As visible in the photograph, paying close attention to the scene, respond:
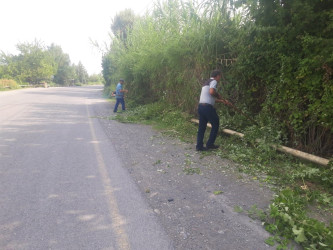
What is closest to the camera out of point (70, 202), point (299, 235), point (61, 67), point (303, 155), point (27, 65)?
point (299, 235)

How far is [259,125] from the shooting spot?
602cm

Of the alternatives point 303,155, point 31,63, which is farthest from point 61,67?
point 303,155

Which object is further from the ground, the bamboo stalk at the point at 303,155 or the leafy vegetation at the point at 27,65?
the leafy vegetation at the point at 27,65

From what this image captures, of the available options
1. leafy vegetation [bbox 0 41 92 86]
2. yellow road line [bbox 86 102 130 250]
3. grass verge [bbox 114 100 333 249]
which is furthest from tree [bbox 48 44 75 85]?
grass verge [bbox 114 100 333 249]

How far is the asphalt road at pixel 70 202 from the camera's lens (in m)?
2.67

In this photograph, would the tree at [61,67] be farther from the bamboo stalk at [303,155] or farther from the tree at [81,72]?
the bamboo stalk at [303,155]

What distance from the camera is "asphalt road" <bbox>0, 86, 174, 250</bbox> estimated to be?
2.67 metres

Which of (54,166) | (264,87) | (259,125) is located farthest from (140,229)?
(264,87)

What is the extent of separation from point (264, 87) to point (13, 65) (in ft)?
208

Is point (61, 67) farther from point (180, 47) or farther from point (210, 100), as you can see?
point (210, 100)

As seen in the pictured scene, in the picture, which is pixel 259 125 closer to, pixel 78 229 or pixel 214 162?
pixel 214 162

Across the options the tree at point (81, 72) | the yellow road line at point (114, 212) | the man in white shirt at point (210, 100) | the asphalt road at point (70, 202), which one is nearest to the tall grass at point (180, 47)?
the man in white shirt at point (210, 100)

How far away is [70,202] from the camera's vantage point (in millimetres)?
3451

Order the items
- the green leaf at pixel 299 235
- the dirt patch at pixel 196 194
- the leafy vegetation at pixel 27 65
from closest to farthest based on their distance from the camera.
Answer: the green leaf at pixel 299 235, the dirt patch at pixel 196 194, the leafy vegetation at pixel 27 65
